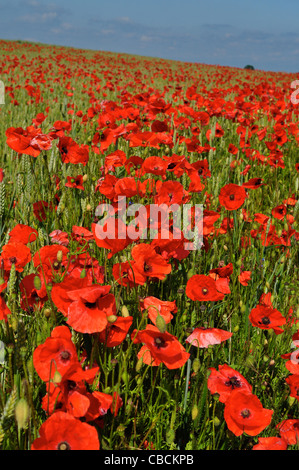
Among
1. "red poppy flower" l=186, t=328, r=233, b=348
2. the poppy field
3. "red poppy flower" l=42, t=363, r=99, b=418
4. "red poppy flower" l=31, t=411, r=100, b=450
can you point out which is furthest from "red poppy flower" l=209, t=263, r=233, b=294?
"red poppy flower" l=31, t=411, r=100, b=450

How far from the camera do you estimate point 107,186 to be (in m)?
1.95

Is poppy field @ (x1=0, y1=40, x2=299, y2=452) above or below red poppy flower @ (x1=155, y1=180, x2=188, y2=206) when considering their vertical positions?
below

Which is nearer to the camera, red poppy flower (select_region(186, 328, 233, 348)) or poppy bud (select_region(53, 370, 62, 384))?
poppy bud (select_region(53, 370, 62, 384))

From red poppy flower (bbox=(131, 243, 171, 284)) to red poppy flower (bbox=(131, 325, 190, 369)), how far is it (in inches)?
10.2

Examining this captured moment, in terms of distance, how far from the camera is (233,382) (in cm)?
121

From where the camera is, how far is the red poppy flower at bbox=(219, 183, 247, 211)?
1.99 m

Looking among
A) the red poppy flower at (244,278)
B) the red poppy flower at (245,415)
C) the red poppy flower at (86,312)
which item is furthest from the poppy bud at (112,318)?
the red poppy flower at (244,278)

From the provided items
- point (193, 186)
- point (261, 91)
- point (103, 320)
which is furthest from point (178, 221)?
point (261, 91)

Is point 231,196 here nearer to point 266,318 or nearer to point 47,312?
point 266,318

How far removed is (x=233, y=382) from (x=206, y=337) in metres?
0.17

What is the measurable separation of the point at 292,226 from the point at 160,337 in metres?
1.86

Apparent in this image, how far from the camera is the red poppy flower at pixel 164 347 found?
1.16 m

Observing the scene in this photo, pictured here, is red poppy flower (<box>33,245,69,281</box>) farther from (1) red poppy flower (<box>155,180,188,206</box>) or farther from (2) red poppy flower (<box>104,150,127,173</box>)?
(2) red poppy flower (<box>104,150,127,173</box>)
